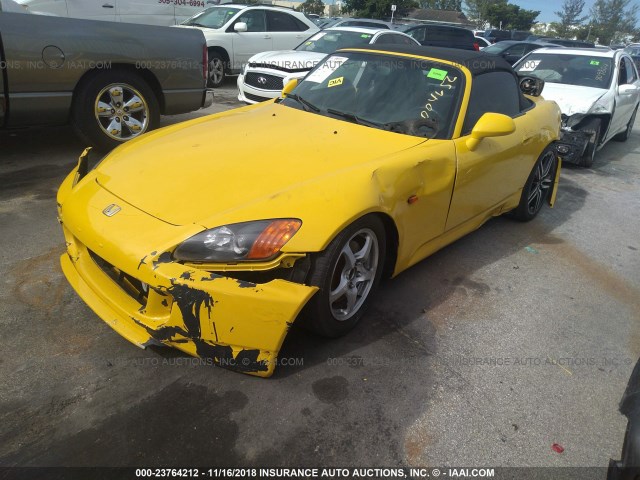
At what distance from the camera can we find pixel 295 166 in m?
2.66

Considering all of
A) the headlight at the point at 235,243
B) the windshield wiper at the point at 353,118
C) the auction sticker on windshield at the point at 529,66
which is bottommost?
the headlight at the point at 235,243

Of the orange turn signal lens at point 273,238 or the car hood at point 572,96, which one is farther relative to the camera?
the car hood at point 572,96

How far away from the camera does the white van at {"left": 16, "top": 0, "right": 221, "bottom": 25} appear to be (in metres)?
8.60

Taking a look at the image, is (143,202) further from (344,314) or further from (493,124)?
(493,124)

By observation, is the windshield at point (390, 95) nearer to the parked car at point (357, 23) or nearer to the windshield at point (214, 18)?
the windshield at point (214, 18)

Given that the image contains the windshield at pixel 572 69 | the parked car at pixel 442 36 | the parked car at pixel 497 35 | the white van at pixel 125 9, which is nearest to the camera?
the windshield at pixel 572 69

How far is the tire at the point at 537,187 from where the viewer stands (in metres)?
4.47

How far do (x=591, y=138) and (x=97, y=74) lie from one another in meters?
6.26

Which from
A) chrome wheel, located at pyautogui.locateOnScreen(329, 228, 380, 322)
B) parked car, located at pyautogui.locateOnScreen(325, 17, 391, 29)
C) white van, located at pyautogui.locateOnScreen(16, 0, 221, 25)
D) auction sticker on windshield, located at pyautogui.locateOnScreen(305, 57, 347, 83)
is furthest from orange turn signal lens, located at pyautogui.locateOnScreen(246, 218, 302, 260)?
parked car, located at pyautogui.locateOnScreen(325, 17, 391, 29)

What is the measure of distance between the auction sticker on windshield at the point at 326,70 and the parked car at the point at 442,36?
12.2m

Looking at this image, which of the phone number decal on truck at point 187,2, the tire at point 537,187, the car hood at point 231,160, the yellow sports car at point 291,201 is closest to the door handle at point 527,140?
the yellow sports car at point 291,201

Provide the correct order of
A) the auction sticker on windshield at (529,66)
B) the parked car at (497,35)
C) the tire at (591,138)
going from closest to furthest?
the tire at (591,138)
the auction sticker on windshield at (529,66)
the parked car at (497,35)

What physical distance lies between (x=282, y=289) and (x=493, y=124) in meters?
1.91

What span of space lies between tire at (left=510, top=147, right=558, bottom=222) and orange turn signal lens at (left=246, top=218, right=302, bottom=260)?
2982mm
